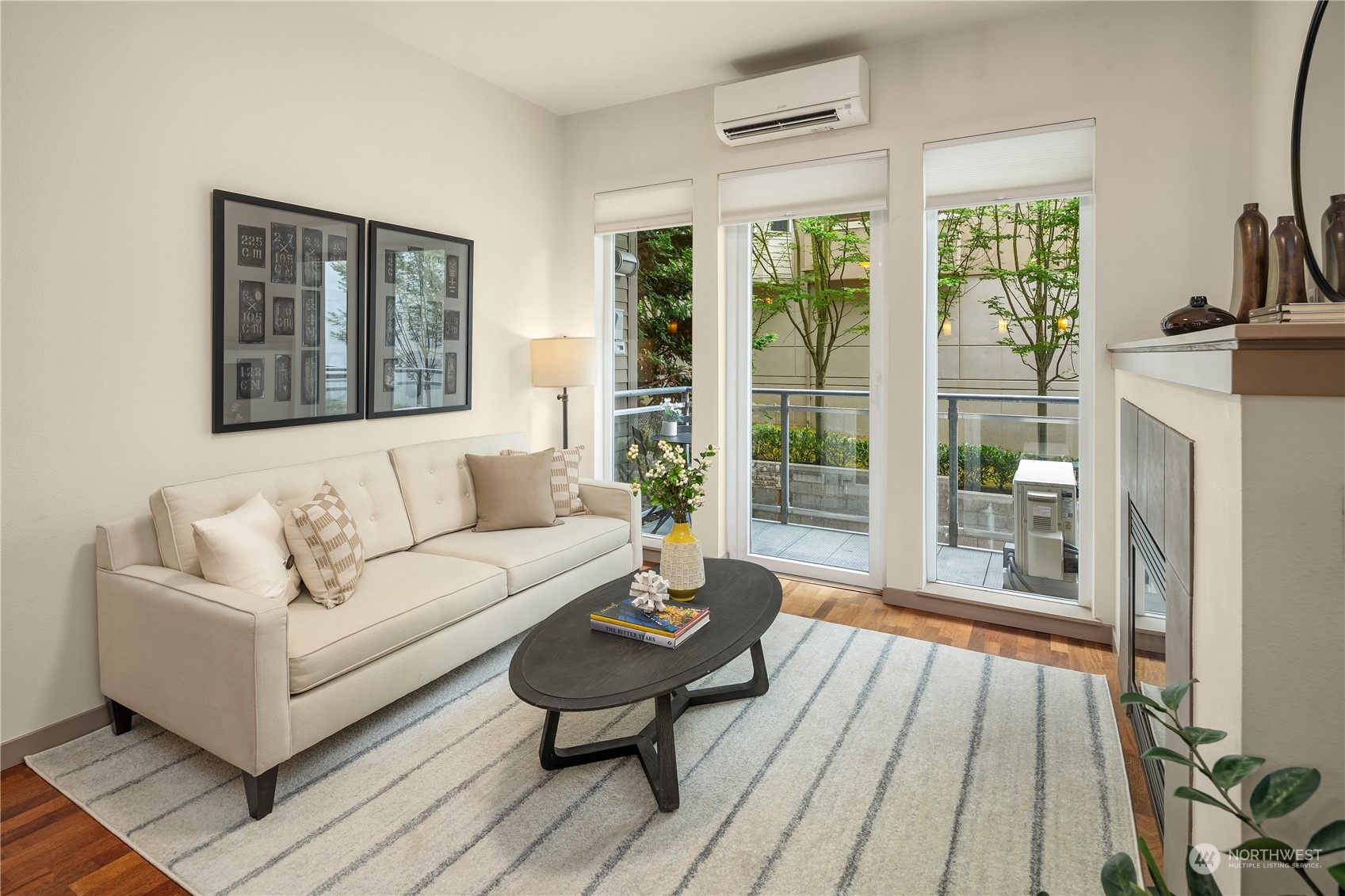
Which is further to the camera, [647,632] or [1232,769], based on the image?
[647,632]

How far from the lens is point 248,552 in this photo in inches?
87.9

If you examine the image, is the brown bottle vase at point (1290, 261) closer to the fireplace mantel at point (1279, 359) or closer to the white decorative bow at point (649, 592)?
the fireplace mantel at point (1279, 359)

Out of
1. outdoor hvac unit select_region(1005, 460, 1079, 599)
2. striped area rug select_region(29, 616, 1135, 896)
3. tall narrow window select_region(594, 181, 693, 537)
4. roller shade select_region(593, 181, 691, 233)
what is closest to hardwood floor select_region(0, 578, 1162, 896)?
striped area rug select_region(29, 616, 1135, 896)

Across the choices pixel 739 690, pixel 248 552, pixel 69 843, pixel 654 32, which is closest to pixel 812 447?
pixel 739 690

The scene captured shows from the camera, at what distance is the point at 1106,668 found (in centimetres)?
287

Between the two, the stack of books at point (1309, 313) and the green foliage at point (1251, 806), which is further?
the stack of books at point (1309, 313)

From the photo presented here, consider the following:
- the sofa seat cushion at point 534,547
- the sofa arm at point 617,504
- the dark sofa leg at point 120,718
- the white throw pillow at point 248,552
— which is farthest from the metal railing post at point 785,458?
the dark sofa leg at point 120,718

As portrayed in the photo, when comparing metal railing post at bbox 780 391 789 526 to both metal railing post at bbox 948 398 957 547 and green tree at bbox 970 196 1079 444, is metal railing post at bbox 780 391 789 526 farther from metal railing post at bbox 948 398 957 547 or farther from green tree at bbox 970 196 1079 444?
green tree at bbox 970 196 1079 444

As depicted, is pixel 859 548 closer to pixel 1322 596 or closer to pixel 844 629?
pixel 844 629

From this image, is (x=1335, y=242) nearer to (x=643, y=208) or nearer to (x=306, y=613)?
(x=306, y=613)

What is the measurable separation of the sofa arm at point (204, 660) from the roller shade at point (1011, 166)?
11.0ft

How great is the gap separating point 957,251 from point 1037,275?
0.39 meters

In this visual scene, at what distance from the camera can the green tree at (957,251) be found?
348 centimetres

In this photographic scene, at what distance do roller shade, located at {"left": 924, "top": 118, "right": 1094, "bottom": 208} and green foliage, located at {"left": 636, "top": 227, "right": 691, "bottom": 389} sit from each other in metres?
1.50
